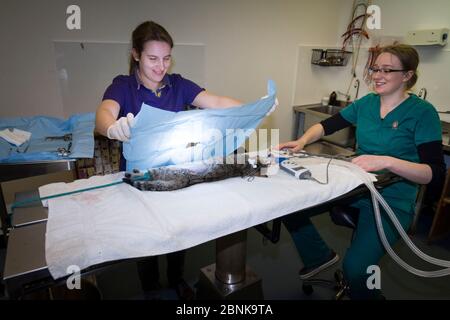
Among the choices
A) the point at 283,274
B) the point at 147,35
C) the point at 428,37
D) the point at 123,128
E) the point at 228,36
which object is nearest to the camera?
the point at 123,128

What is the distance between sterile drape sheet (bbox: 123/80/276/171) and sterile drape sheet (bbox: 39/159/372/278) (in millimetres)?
157

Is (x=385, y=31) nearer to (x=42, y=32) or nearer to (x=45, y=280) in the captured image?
(x=42, y=32)

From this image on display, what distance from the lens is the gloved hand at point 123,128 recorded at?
37.9 inches

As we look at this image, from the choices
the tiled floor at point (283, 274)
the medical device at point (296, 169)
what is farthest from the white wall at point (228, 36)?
the medical device at point (296, 169)

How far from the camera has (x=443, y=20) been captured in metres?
2.46

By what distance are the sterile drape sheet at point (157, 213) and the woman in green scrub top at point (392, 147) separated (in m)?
0.31

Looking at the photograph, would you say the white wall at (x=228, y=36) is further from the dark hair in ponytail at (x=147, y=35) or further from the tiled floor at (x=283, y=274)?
the tiled floor at (x=283, y=274)

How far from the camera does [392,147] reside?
1.40m

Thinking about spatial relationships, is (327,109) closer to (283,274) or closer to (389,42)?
(389,42)

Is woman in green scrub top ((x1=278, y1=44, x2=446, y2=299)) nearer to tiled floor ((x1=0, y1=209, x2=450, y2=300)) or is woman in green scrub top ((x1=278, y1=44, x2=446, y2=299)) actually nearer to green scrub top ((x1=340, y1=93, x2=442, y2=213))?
green scrub top ((x1=340, y1=93, x2=442, y2=213))

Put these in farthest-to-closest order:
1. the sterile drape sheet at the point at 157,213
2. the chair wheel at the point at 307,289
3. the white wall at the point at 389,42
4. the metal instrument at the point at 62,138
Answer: the white wall at the point at 389,42 < the chair wheel at the point at 307,289 < the metal instrument at the point at 62,138 < the sterile drape sheet at the point at 157,213

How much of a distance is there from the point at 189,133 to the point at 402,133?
1.00 metres

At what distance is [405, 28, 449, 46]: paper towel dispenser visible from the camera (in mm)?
2391

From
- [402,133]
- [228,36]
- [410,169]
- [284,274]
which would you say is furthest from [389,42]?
[284,274]
